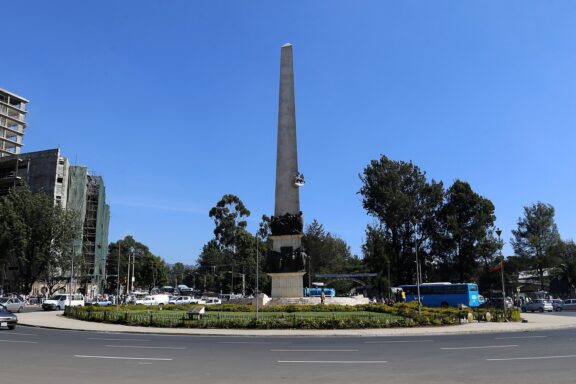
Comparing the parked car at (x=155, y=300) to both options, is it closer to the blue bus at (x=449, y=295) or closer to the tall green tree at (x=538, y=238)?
the blue bus at (x=449, y=295)

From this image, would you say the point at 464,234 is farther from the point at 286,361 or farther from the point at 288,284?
the point at 286,361

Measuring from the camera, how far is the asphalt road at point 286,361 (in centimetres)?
1009

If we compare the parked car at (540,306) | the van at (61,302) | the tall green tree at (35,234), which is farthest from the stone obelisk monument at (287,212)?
the tall green tree at (35,234)

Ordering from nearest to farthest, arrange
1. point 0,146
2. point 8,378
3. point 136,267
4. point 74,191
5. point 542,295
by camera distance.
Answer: point 8,378 < point 542,295 < point 74,191 < point 0,146 < point 136,267

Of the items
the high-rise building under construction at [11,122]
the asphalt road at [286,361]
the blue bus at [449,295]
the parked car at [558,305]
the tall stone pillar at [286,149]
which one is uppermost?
the high-rise building under construction at [11,122]

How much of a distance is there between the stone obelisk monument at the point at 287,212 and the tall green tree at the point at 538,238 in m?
60.6

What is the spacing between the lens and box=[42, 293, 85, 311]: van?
46.7 metres

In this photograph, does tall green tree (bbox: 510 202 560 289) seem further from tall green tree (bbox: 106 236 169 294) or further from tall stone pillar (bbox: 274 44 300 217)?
tall green tree (bbox: 106 236 169 294)

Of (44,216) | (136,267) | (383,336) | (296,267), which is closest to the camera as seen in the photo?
(383,336)

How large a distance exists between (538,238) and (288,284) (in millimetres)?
63665

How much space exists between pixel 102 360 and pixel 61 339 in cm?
772

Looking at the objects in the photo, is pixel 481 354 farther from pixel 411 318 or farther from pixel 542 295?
pixel 542 295

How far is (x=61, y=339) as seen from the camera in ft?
63.2

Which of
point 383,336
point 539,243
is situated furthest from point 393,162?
point 383,336
